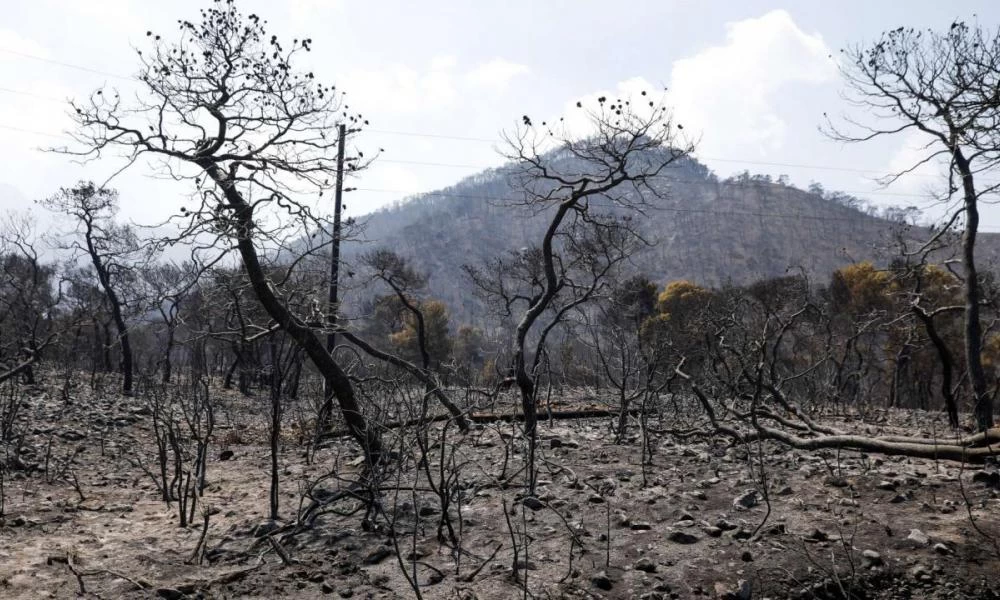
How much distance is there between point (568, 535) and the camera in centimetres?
543

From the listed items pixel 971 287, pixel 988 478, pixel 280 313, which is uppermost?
pixel 971 287

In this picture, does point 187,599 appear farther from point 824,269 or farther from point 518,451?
point 824,269

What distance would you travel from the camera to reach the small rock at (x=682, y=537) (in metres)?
5.18

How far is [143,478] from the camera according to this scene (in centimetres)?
888

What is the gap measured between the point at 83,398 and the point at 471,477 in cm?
1243

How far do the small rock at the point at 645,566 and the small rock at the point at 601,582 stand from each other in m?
0.27

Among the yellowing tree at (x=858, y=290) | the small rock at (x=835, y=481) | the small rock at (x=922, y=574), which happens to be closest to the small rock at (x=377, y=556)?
the small rock at (x=922, y=574)

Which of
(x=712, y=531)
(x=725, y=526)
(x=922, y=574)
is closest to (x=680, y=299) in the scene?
(x=725, y=526)

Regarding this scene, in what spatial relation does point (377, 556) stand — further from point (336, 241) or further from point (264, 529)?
point (336, 241)

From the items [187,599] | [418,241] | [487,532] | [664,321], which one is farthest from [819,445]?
[418,241]

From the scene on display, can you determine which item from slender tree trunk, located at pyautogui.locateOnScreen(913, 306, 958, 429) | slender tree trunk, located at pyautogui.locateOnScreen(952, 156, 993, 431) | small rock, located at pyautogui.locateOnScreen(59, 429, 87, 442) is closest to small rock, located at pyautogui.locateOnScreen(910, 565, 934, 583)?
slender tree trunk, located at pyautogui.locateOnScreen(952, 156, 993, 431)

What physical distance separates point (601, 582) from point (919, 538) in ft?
7.82

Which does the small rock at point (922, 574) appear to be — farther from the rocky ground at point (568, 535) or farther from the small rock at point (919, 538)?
the small rock at point (919, 538)

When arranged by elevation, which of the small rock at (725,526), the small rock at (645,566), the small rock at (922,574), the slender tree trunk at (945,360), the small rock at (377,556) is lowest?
the small rock at (377,556)
